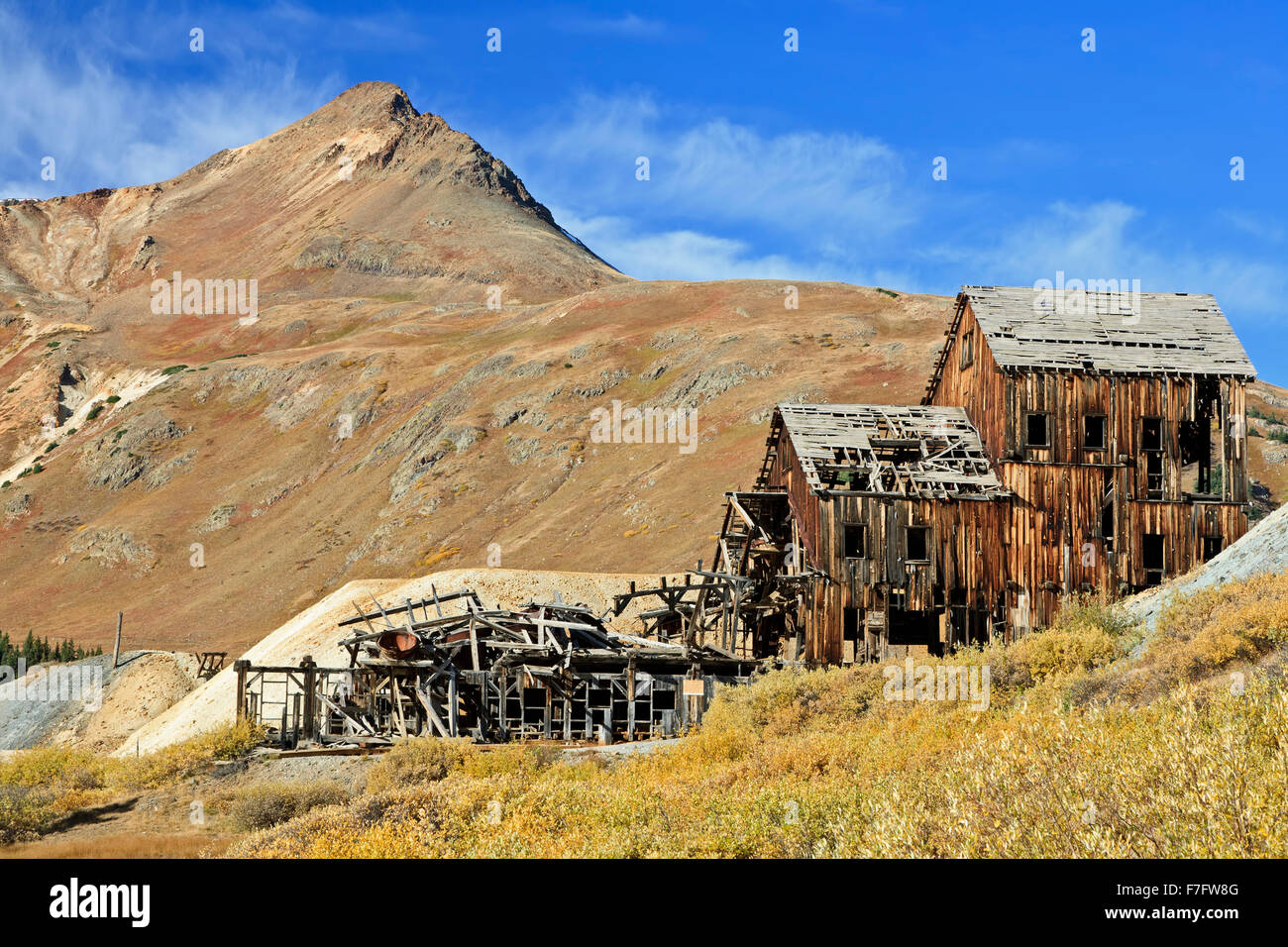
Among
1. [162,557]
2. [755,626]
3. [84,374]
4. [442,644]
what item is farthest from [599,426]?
[84,374]

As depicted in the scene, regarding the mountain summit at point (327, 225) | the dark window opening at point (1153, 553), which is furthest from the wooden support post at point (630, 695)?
the mountain summit at point (327, 225)

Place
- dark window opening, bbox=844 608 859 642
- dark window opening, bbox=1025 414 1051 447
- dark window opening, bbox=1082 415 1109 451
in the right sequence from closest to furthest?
dark window opening, bbox=844 608 859 642 < dark window opening, bbox=1082 415 1109 451 < dark window opening, bbox=1025 414 1051 447

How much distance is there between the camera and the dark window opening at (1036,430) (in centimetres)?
3544

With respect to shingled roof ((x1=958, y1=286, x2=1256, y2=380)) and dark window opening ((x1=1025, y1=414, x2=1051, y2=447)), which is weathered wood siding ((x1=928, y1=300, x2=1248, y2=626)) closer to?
dark window opening ((x1=1025, y1=414, x2=1051, y2=447))

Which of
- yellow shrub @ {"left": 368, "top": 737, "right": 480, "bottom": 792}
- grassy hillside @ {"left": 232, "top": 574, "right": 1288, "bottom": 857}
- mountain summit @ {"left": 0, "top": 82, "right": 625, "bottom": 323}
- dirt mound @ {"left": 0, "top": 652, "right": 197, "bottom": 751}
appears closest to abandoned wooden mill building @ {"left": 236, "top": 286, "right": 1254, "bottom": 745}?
yellow shrub @ {"left": 368, "top": 737, "right": 480, "bottom": 792}

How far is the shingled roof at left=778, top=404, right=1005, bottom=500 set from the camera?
3412 centimetres

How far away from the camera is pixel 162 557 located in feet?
259

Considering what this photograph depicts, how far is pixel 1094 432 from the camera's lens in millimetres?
35656

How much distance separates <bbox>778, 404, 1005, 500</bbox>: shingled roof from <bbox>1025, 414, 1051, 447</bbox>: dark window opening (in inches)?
63.0

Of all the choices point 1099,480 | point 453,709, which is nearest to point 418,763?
point 453,709

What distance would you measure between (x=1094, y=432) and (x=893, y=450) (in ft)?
21.5

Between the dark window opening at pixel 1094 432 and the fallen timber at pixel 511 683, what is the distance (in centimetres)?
1301

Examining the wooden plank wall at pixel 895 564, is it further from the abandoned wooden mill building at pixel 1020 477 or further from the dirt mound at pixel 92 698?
the dirt mound at pixel 92 698

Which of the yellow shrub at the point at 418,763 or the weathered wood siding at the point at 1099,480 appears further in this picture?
the weathered wood siding at the point at 1099,480
